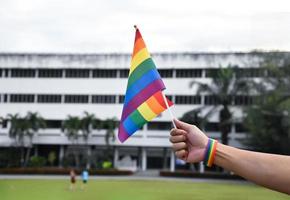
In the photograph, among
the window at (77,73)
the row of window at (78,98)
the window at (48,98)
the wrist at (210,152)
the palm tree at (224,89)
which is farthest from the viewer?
the window at (77,73)

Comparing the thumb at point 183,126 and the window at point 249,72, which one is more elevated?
the window at point 249,72

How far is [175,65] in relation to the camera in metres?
42.4

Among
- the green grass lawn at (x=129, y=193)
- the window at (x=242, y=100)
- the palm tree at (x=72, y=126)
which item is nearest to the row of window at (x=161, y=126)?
the palm tree at (x=72, y=126)

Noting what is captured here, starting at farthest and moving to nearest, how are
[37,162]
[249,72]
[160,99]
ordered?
[37,162] < [249,72] < [160,99]

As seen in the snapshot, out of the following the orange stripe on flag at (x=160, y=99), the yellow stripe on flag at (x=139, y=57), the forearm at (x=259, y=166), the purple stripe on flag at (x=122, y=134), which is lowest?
the forearm at (x=259, y=166)

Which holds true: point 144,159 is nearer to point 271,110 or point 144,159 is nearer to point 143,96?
→ point 271,110

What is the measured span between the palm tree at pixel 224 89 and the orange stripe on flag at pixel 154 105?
3288 centimetres

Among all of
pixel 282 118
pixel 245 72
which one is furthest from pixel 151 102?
pixel 245 72

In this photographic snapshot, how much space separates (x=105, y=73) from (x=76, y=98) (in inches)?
120

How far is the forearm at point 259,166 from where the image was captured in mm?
1904

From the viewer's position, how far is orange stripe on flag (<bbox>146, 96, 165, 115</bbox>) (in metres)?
2.53

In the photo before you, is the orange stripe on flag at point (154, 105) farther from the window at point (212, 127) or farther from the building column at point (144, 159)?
the building column at point (144, 159)

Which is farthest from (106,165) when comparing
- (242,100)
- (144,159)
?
(242,100)

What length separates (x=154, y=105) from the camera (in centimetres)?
254
